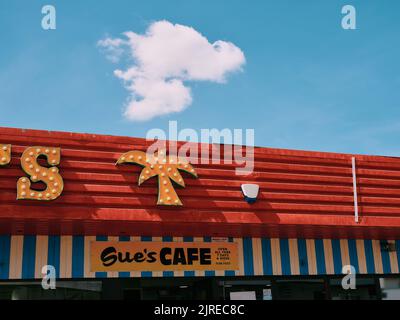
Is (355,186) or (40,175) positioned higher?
(355,186)

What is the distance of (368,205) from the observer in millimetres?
15008

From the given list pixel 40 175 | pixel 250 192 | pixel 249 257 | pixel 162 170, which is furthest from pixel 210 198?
pixel 40 175

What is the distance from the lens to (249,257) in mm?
15078

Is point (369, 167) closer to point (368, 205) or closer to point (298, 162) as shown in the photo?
point (368, 205)

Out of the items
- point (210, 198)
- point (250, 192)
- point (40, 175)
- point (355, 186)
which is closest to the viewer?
point (40, 175)

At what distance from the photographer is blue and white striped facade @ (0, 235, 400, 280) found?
42.9 feet

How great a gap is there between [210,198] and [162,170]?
144 centimetres

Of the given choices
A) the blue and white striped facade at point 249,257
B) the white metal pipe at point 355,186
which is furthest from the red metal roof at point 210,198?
the blue and white striped facade at point 249,257

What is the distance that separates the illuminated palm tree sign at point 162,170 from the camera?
12758 millimetres

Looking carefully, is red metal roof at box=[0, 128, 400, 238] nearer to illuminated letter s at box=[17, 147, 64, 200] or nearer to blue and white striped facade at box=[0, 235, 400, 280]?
illuminated letter s at box=[17, 147, 64, 200]

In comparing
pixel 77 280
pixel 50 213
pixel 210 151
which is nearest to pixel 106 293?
pixel 77 280

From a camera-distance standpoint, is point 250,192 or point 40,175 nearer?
point 40,175

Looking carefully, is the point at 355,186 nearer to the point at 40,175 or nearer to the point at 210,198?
the point at 210,198

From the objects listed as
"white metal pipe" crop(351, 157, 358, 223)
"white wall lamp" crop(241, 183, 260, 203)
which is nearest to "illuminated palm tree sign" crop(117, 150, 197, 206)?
"white wall lamp" crop(241, 183, 260, 203)
